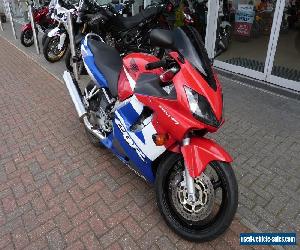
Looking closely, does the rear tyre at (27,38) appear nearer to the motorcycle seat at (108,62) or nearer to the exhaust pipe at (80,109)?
the exhaust pipe at (80,109)

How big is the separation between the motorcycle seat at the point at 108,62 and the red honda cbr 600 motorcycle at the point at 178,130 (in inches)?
0.5

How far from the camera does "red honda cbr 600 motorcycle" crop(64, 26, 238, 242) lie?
6.87ft

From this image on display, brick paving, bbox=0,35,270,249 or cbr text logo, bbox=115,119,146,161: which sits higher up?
cbr text logo, bbox=115,119,146,161

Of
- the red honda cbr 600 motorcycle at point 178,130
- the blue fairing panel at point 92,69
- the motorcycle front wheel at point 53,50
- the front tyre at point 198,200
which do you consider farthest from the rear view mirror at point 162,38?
the motorcycle front wheel at point 53,50

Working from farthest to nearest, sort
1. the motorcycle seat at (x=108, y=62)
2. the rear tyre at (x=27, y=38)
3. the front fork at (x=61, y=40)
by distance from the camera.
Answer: the rear tyre at (x=27, y=38) → the front fork at (x=61, y=40) → the motorcycle seat at (x=108, y=62)

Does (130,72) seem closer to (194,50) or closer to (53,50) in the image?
(194,50)

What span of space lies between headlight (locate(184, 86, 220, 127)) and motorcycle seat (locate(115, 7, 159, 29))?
4.95 m

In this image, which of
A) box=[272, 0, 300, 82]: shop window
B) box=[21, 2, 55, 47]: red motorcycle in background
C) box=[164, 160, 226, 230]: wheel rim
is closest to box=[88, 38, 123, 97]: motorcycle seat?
box=[164, 160, 226, 230]: wheel rim

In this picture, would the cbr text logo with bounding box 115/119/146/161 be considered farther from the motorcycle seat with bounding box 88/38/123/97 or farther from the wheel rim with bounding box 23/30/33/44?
the wheel rim with bounding box 23/30/33/44

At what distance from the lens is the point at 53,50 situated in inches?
276

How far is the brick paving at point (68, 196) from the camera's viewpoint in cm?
250

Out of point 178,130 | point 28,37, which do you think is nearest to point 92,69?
point 178,130

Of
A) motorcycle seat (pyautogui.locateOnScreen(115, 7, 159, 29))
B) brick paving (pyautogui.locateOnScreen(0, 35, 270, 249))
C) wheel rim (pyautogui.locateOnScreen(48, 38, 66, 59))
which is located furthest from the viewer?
wheel rim (pyautogui.locateOnScreen(48, 38, 66, 59))

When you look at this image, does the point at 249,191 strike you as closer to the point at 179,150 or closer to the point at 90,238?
the point at 179,150
